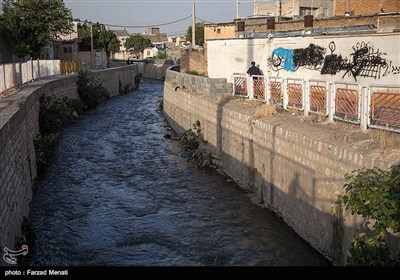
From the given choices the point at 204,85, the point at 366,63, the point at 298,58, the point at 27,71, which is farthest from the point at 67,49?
the point at 366,63

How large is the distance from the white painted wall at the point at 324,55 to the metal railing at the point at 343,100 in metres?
2.57

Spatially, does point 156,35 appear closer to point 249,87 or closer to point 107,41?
point 107,41

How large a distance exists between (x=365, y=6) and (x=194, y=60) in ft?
35.7

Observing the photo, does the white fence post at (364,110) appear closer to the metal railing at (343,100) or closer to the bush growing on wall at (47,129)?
the metal railing at (343,100)

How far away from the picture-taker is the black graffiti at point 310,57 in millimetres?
16922

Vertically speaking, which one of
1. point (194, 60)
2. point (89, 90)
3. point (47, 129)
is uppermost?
point (194, 60)

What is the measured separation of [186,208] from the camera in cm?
1239

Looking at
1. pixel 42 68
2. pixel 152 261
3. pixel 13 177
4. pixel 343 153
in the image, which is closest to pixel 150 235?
pixel 152 261

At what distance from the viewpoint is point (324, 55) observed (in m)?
16.6

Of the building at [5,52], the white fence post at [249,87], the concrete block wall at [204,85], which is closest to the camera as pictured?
the white fence post at [249,87]

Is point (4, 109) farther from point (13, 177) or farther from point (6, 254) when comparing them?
point (6, 254)

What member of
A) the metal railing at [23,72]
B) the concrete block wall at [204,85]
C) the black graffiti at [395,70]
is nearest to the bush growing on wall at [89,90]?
the metal railing at [23,72]

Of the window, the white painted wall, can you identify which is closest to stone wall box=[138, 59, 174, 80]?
the window

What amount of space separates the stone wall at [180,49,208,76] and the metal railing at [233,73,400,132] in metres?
14.5
